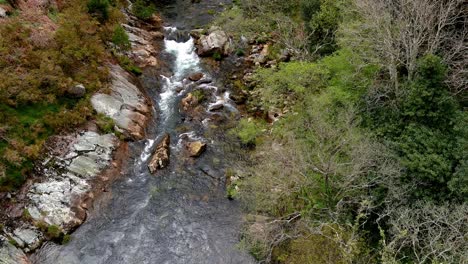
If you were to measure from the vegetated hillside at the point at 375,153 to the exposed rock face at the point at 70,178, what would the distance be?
867cm

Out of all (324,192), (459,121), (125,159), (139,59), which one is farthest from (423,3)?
(139,59)

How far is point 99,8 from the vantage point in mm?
31188

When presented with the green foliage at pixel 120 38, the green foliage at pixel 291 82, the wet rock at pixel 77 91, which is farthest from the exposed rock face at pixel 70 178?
the green foliage at pixel 291 82

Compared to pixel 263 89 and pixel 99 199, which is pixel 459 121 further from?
pixel 99 199

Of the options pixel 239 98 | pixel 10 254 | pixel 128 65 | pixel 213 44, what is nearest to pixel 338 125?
pixel 239 98

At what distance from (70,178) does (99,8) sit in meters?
16.3

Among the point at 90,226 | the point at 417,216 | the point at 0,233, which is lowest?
the point at 90,226

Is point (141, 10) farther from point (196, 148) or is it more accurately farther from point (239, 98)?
point (196, 148)

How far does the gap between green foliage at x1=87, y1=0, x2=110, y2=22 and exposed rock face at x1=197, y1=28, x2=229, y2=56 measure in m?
8.37

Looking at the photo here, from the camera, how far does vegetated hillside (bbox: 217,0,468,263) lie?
15438 mm

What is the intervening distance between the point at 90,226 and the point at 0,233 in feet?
13.7

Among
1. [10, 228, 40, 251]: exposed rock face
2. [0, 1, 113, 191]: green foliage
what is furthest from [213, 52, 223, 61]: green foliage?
[10, 228, 40, 251]: exposed rock face

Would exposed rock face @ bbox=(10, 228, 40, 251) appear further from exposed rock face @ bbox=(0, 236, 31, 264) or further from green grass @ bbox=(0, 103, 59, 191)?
green grass @ bbox=(0, 103, 59, 191)

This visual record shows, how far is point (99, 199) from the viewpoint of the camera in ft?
70.7
